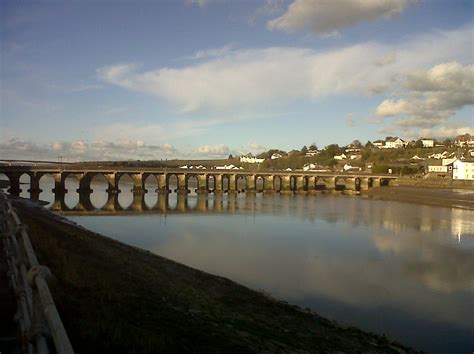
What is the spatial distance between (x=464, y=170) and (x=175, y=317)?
9818 centimetres

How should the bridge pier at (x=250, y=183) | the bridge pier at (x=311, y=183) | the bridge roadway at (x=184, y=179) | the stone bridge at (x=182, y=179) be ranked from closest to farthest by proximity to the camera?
the stone bridge at (x=182, y=179), the bridge roadway at (x=184, y=179), the bridge pier at (x=250, y=183), the bridge pier at (x=311, y=183)

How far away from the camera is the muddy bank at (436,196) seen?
62569mm

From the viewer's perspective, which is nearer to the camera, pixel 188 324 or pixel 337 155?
pixel 188 324

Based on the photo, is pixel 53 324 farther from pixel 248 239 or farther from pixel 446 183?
pixel 446 183

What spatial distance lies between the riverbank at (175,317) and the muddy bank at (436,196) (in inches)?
2084

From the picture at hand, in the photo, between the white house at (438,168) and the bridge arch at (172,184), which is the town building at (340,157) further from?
the bridge arch at (172,184)

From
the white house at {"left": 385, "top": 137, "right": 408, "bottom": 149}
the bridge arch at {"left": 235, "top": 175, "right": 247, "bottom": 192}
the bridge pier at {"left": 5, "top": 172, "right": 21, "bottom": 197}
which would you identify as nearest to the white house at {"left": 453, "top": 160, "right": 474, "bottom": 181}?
the bridge arch at {"left": 235, "top": 175, "right": 247, "bottom": 192}

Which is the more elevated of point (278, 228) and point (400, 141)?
point (400, 141)

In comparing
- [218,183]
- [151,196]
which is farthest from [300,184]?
[151,196]

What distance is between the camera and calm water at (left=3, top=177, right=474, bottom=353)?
13602 millimetres

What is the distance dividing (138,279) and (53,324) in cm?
1111

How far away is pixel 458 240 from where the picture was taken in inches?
1200

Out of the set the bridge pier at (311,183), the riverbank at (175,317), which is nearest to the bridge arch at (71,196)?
the riverbank at (175,317)

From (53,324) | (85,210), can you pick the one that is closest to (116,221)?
(85,210)
